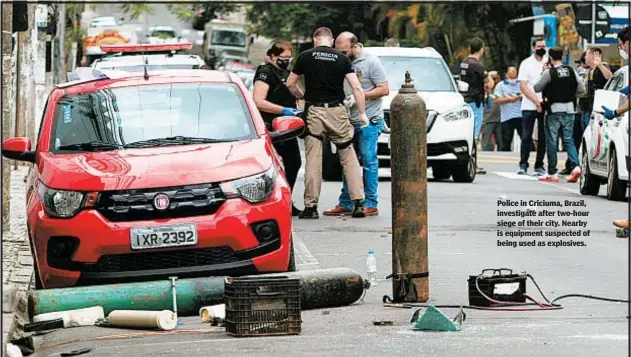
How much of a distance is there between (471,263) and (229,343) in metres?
4.55

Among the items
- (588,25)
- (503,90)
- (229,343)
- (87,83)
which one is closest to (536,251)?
(87,83)

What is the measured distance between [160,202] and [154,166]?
1.18 feet

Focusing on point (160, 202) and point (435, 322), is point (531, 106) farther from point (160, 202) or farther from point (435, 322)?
point (435, 322)

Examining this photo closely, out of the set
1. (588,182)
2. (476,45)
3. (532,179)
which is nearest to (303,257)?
(588,182)

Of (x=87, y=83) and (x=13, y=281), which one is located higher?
(x=87, y=83)

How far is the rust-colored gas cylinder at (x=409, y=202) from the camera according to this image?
10578mm

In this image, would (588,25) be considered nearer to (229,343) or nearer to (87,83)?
(87,83)

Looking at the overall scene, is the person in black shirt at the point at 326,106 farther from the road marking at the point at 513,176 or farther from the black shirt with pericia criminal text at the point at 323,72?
the road marking at the point at 513,176

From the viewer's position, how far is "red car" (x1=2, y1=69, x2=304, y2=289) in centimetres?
1051

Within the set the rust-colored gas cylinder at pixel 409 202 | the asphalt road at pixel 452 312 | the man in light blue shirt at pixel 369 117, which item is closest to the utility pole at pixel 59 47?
the asphalt road at pixel 452 312

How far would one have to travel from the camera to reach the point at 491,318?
9.97m

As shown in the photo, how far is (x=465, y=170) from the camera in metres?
22.6

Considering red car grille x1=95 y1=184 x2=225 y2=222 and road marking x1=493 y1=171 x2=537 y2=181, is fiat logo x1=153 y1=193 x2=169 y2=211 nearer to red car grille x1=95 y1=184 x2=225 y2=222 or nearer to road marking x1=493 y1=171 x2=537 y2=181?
red car grille x1=95 y1=184 x2=225 y2=222

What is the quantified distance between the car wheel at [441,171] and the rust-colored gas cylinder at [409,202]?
480 inches
